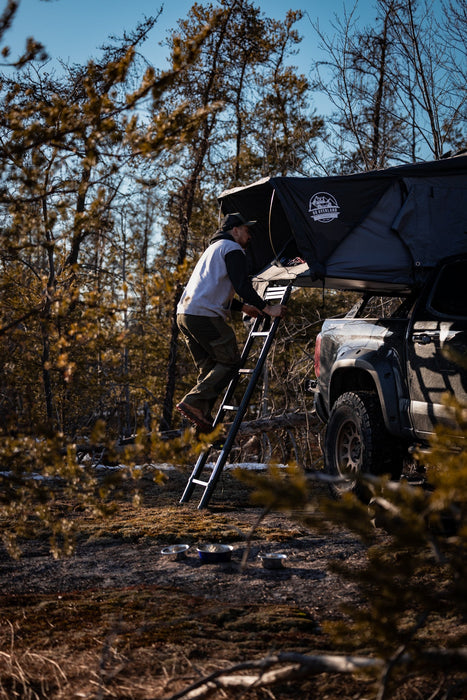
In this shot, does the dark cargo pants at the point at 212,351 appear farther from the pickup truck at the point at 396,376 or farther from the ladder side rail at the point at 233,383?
the pickup truck at the point at 396,376

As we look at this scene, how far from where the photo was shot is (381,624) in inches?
79.7

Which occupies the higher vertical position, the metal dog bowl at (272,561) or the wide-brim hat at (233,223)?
the wide-brim hat at (233,223)

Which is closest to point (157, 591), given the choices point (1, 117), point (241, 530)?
point (241, 530)

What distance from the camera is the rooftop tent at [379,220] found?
603cm

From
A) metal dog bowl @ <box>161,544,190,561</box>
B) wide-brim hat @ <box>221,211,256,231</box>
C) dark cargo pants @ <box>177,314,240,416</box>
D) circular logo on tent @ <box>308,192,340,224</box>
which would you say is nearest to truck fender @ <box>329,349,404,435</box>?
dark cargo pants @ <box>177,314,240,416</box>

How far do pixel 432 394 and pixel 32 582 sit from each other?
10.5 ft

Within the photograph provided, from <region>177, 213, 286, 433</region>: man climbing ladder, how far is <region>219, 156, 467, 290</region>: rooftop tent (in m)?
0.61

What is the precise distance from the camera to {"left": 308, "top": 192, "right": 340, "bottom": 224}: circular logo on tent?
608 centimetres

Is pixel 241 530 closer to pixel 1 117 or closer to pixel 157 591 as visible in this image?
pixel 157 591

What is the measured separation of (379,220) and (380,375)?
4.43 ft

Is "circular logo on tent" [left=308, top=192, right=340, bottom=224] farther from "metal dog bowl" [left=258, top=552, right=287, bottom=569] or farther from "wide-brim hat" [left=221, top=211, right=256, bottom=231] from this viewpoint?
"metal dog bowl" [left=258, top=552, right=287, bottom=569]

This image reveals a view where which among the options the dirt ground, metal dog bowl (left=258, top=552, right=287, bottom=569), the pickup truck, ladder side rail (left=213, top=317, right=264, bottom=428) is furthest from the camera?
ladder side rail (left=213, top=317, right=264, bottom=428)

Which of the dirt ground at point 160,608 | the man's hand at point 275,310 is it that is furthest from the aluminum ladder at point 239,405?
the dirt ground at point 160,608

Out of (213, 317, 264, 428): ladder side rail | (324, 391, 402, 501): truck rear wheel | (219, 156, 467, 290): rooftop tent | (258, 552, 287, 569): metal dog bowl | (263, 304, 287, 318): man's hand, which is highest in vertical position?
(219, 156, 467, 290): rooftop tent
